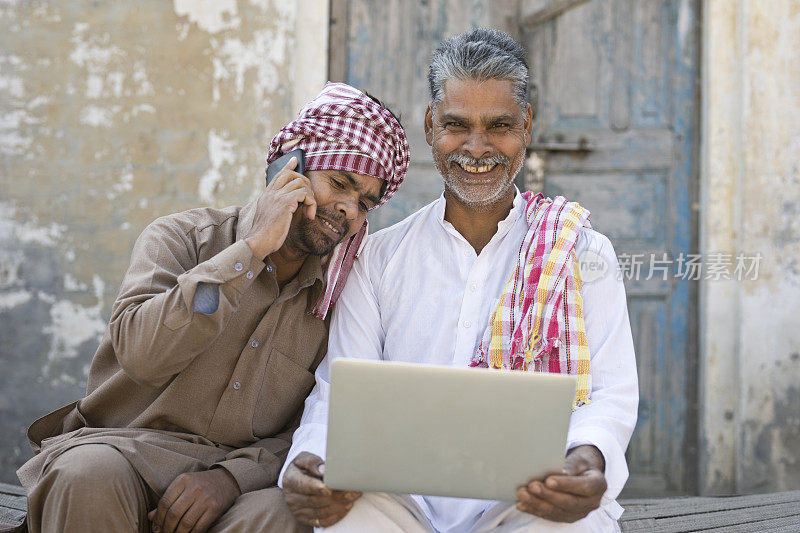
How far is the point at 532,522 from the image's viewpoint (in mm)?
2254

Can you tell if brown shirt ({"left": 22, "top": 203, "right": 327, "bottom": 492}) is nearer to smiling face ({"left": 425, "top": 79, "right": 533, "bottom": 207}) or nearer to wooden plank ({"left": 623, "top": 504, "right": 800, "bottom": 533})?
smiling face ({"left": 425, "top": 79, "right": 533, "bottom": 207})

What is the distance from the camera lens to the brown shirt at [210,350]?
241 centimetres

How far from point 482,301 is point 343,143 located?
0.70 metres

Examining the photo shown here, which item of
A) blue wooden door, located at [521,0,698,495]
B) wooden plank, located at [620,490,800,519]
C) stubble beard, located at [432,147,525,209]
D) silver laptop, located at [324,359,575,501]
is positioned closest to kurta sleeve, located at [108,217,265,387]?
silver laptop, located at [324,359,575,501]

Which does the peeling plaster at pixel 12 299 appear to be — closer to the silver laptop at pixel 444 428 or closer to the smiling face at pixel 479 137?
the smiling face at pixel 479 137

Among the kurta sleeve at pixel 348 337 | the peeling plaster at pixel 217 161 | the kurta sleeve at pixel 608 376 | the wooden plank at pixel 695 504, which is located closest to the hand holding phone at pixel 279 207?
the kurta sleeve at pixel 348 337

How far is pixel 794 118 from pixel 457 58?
2.82m

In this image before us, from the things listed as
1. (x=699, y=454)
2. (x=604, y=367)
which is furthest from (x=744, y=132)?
(x=604, y=367)

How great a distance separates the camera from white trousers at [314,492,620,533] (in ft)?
7.42

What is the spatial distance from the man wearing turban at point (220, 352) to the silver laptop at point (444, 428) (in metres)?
0.45

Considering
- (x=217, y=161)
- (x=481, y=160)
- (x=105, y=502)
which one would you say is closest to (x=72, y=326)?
(x=217, y=161)

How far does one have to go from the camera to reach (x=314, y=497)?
7.49ft

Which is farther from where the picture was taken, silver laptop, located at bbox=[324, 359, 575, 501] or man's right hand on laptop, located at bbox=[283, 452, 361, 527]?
man's right hand on laptop, located at bbox=[283, 452, 361, 527]

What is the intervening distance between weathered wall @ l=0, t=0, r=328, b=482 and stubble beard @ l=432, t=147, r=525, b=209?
7.18 feet
